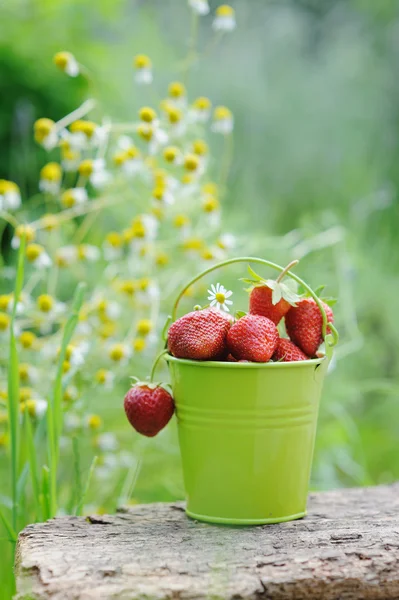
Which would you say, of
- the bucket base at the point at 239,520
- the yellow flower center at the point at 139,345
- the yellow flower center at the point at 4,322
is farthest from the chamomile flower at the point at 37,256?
the bucket base at the point at 239,520

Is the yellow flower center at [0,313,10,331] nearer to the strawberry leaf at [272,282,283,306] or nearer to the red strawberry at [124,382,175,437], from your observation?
the red strawberry at [124,382,175,437]

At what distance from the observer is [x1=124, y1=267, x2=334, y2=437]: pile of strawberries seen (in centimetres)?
95

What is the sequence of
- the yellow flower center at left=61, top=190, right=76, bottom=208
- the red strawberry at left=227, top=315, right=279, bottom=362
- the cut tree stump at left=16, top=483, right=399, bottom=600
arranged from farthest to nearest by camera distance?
the yellow flower center at left=61, top=190, right=76, bottom=208
the red strawberry at left=227, top=315, right=279, bottom=362
the cut tree stump at left=16, top=483, right=399, bottom=600

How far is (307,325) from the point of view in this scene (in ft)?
3.32

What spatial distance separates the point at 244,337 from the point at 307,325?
11 centimetres

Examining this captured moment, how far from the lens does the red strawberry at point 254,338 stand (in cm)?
95

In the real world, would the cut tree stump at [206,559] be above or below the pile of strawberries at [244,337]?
below

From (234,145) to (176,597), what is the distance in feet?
8.00

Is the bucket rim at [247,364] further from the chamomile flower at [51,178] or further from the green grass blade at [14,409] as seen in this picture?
the chamomile flower at [51,178]

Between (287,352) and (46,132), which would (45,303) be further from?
(287,352)

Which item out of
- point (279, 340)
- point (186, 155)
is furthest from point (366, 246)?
point (279, 340)

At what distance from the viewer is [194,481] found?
1.02m

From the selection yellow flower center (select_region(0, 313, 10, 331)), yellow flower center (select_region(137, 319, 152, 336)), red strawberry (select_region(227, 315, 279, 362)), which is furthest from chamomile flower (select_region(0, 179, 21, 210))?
red strawberry (select_region(227, 315, 279, 362))

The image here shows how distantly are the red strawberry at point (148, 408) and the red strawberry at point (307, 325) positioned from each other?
194 mm
